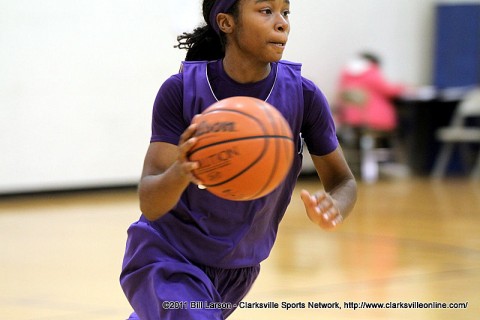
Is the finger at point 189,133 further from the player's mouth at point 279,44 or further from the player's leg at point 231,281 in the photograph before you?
the player's leg at point 231,281

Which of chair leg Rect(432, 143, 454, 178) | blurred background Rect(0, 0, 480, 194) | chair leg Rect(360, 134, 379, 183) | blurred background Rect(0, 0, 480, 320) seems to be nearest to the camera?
blurred background Rect(0, 0, 480, 320)

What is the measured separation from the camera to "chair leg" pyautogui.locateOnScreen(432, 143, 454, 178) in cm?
1258

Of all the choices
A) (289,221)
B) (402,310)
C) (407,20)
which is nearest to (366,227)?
(289,221)

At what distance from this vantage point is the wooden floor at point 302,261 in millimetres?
4320

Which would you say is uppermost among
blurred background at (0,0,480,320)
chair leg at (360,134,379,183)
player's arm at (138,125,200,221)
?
player's arm at (138,125,200,221)

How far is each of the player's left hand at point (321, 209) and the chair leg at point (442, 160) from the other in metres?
10.2

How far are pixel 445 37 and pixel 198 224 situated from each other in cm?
1109

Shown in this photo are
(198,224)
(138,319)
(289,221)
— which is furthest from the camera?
(289,221)

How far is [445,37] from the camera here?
521 inches

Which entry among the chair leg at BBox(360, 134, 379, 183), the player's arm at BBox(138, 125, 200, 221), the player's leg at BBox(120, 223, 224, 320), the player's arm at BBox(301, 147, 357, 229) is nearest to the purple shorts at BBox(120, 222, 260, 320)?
the player's leg at BBox(120, 223, 224, 320)

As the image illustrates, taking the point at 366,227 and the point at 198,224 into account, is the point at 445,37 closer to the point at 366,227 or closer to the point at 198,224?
the point at 366,227

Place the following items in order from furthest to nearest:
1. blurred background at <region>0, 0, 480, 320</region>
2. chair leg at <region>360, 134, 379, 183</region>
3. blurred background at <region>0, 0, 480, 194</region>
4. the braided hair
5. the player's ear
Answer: chair leg at <region>360, 134, 379, 183</region> < blurred background at <region>0, 0, 480, 194</region> < blurred background at <region>0, 0, 480, 320</region> < the braided hair < the player's ear

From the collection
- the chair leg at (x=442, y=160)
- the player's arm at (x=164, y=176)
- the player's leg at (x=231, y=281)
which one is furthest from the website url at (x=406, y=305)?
the chair leg at (x=442, y=160)

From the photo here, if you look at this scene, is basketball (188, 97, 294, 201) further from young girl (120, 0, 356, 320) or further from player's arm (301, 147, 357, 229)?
young girl (120, 0, 356, 320)
